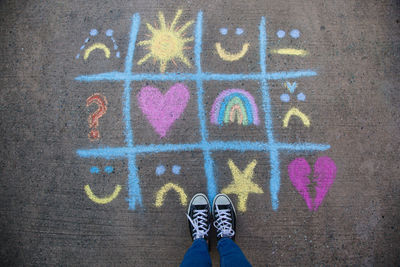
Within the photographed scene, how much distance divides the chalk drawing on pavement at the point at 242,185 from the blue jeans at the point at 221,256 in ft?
1.26

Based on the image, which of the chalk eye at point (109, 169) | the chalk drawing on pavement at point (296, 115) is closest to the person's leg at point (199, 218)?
the chalk eye at point (109, 169)

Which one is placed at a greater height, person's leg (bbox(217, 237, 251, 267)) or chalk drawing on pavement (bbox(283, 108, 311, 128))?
chalk drawing on pavement (bbox(283, 108, 311, 128))

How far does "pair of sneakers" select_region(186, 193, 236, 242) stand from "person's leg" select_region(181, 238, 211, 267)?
0.16 metres

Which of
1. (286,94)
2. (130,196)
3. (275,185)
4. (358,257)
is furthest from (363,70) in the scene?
(130,196)

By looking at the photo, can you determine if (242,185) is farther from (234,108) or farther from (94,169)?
(94,169)

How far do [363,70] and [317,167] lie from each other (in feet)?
3.47

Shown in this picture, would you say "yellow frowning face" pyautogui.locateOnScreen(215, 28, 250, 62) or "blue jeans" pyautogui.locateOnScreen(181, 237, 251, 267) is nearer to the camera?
"blue jeans" pyautogui.locateOnScreen(181, 237, 251, 267)

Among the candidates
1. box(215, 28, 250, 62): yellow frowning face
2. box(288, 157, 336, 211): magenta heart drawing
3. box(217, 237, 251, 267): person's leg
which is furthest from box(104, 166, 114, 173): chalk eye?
box(288, 157, 336, 211): magenta heart drawing

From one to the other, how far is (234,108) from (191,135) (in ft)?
1.56

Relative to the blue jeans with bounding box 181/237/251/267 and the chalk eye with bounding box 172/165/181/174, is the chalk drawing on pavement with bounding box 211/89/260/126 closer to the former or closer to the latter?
the chalk eye with bounding box 172/165/181/174

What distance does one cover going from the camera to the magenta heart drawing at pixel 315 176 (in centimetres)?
197

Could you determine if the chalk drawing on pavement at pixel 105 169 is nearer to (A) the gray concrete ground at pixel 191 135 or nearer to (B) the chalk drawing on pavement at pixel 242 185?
(A) the gray concrete ground at pixel 191 135

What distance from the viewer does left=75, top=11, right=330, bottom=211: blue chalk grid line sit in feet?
6.56

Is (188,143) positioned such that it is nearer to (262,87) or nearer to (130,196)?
(130,196)
